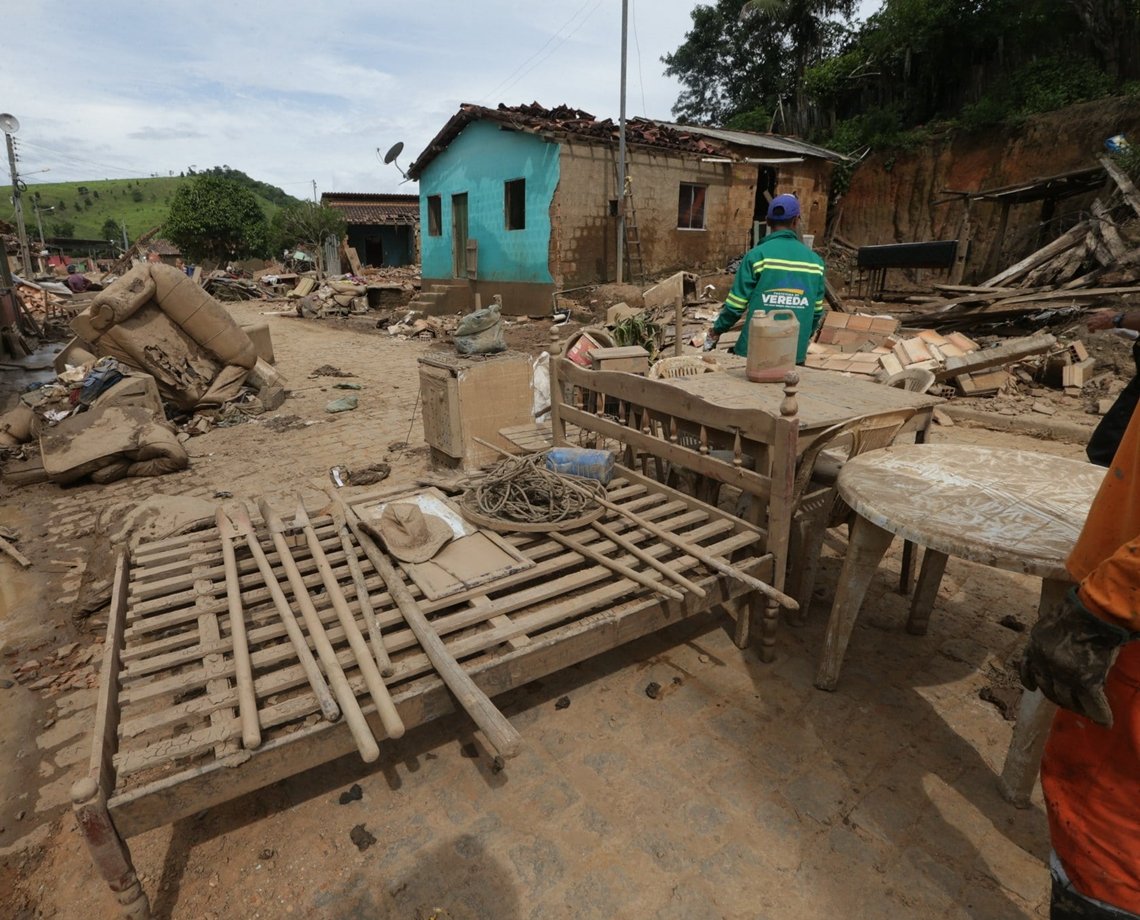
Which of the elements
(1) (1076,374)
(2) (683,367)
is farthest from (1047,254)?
(2) (683,367)

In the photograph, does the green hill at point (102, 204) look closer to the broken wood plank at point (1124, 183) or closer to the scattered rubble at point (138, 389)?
the scattered rubble at point (138, 389)

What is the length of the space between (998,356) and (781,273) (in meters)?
5.07

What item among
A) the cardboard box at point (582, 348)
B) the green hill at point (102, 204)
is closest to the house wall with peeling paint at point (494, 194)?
the cardboard box at point (582, 348)

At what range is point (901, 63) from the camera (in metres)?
21.1

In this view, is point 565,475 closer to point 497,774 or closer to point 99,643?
point 497,774

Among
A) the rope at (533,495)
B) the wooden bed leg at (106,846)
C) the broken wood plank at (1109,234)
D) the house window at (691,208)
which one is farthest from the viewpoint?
the house window at (691,208)

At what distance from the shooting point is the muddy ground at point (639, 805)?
6.00 ft

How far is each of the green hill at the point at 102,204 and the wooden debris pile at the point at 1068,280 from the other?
64.1 m

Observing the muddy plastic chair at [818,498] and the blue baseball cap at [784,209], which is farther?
the blue baseball cap at [784,209]

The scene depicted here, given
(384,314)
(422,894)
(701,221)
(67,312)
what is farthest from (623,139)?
(67,312)

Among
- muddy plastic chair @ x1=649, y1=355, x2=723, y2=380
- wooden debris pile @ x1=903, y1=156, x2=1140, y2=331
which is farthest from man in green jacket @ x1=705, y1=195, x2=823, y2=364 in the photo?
wooden debris pile @ x1=903, y1=156, x2=1140, y2=331

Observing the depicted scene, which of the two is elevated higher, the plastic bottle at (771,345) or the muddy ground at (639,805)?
the plastic bottle at (771,345)

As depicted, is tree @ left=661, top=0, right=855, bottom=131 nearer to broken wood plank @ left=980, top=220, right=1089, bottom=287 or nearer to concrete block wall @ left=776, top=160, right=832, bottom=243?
concrete block wall @ left=776, top=160, right=832, bottom=243

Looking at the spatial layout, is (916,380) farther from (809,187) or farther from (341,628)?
(809,187)
